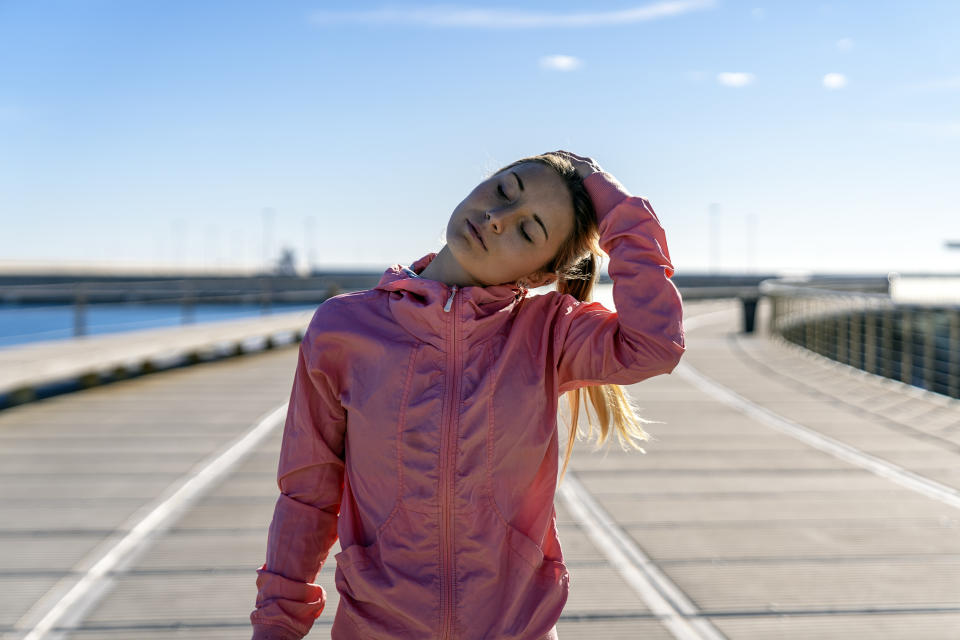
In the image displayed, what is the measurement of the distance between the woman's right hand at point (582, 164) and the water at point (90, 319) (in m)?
6.87

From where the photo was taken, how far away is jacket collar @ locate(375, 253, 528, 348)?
1693mm

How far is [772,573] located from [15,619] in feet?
10.7

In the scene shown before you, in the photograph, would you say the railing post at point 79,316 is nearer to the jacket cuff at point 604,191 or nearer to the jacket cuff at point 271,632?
the jacket cuff at point 271,632

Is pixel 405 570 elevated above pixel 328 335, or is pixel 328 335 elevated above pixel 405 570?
pixel 328 335

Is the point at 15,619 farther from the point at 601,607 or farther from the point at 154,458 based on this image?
the point at 154,458

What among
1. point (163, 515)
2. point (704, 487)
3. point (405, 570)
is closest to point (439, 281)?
point (405, 570)

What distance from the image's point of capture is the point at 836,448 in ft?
22.2

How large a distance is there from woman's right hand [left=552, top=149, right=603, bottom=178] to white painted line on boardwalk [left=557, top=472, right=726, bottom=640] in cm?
227

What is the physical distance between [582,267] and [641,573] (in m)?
2.54

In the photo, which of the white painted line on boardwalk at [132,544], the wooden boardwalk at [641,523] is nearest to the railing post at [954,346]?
the wooden boardwalk at [641,523]

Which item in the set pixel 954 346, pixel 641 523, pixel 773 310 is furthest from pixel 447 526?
pixel 954 346

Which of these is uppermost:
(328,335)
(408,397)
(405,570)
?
(328,335)

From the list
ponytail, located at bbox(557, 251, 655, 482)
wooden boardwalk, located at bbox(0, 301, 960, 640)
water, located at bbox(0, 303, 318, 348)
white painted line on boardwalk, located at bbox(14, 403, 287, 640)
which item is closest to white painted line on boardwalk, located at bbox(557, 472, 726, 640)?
wooden boardwalk, located at bbox(0, 301, 960, 640)

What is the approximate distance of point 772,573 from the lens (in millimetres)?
4121
